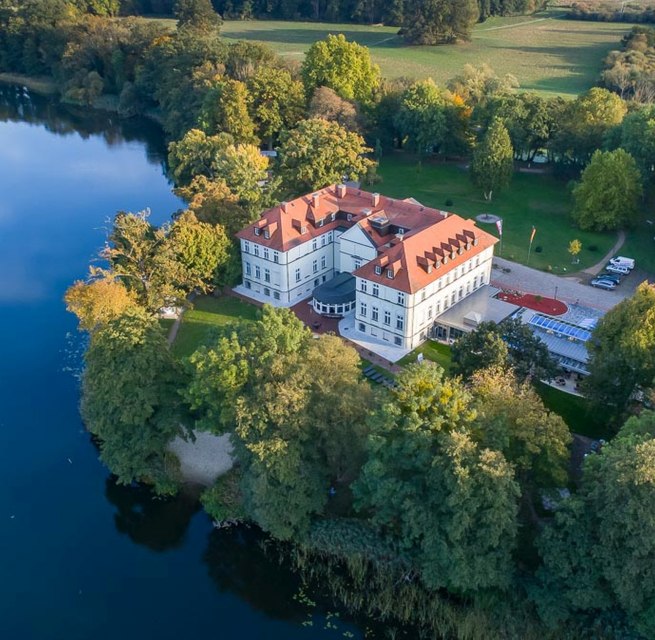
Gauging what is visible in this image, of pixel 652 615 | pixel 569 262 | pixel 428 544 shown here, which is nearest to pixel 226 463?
pixel 428 544

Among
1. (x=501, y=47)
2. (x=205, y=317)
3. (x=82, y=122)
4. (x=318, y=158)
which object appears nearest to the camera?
Answer: (x=205, y=317)

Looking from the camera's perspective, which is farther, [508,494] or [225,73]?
[225,73]

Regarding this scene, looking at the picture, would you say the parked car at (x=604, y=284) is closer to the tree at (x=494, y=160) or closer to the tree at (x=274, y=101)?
the tree at (x=494, y=160)

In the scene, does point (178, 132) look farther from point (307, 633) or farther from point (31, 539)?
point (307, 633)

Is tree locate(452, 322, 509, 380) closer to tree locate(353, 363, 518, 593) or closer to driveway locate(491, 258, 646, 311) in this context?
tree locate(353, 363, 518, 593)

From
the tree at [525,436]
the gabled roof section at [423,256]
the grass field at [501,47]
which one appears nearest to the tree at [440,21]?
the grass field at [501,47]

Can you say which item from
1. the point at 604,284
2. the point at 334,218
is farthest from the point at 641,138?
the point at 334,218

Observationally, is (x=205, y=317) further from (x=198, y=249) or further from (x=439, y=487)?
(x=439, y=487)
